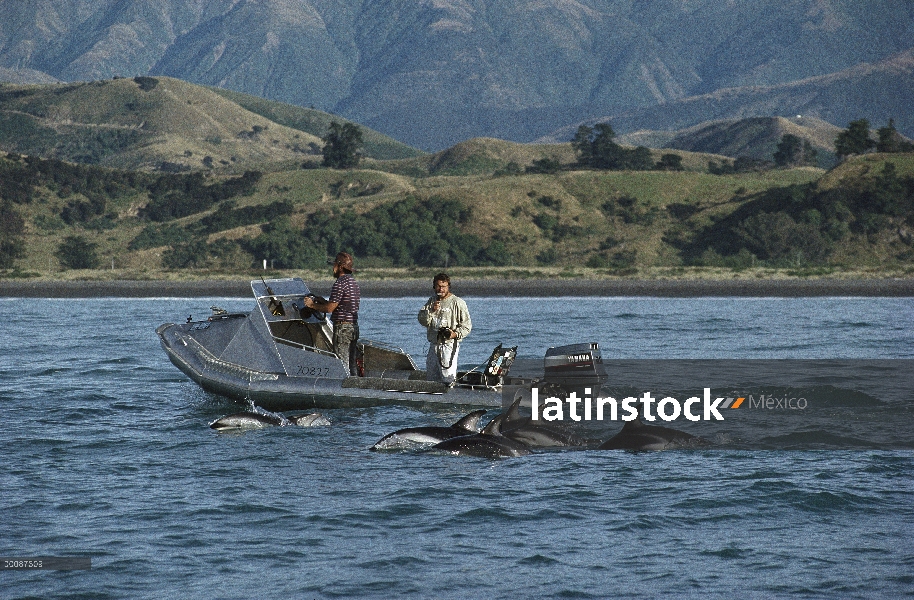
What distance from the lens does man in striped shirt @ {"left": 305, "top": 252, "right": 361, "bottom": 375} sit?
67.7ft

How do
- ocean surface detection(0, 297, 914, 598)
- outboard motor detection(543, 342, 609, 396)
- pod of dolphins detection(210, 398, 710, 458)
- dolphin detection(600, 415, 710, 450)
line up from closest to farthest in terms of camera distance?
ocean surface detection(0, 297, 914, 598)
pod of dolphins detection(210, 398, 710, 458)
dolphin detection(600, 415, 710, 450)
outboard motor detection(543, 342, 609, 396)

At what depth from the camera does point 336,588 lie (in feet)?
Result: 37.7

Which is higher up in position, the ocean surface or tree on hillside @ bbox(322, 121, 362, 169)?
tree on hillside @ bbox(322, 121, 362, 169)

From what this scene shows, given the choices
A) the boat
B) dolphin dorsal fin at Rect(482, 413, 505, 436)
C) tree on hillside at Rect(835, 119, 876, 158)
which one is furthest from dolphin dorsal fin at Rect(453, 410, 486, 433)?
tree on hillside at Rect(835, 119, 876, 158)

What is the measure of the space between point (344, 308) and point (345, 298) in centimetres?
25

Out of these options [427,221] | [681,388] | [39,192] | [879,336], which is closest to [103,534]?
[681,388]

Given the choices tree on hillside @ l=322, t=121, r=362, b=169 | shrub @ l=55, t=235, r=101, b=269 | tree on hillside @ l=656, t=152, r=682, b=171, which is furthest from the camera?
tree on hillside @ l=322, t=121, r=362, b=169

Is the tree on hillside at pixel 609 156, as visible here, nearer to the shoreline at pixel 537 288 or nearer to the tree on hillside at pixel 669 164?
the tree on hillside at pixel 669 164

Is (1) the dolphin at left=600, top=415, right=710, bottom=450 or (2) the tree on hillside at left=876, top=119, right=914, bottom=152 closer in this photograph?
(1) the dolphin at left=600, top=415, right=710, bottom=450

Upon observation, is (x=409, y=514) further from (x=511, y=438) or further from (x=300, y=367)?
(x=300, y=367)

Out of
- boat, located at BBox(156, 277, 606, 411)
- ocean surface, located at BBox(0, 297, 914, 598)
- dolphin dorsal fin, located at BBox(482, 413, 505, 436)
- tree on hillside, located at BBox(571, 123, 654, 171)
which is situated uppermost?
tree on hillside, located at BBox(571, 123, 654, 171)

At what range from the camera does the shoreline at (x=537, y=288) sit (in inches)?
2668

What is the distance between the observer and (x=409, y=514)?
14242 millimetres

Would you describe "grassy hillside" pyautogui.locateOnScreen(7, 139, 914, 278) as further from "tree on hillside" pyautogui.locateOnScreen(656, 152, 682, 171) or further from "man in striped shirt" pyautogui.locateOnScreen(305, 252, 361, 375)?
"man in striped shirt" pyautogui.locateOnScreen(305, 252, 361, 375)
